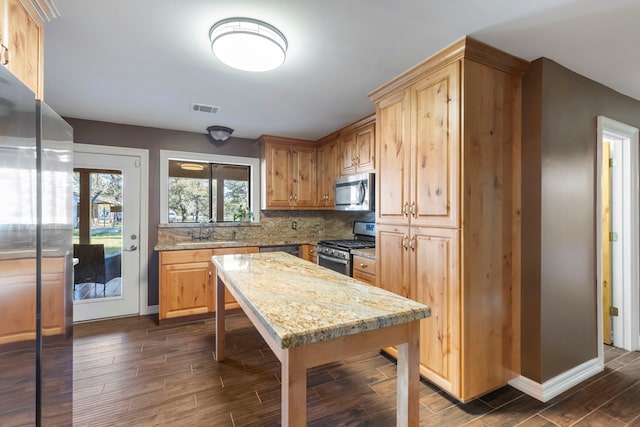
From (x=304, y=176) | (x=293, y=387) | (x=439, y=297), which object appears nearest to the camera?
(x=293, y=387)

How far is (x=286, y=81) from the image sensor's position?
2.34m

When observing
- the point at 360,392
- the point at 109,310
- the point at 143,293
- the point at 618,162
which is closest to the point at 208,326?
the point at 143,293

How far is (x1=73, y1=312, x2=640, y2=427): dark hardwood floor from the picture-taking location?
1.80 meters

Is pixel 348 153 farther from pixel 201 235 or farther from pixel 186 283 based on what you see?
pixel 186 283

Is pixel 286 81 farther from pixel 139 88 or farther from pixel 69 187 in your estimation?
pixel 69 187

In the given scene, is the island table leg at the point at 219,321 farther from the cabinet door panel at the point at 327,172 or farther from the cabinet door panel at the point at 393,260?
the cabinet door panel at the point at 327,172

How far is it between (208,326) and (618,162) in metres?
4.43

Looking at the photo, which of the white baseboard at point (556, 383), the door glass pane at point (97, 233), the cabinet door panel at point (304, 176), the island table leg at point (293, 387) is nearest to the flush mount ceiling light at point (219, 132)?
the cabinet door panel at point (304, 176)

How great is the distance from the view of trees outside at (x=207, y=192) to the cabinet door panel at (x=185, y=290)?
0.86m

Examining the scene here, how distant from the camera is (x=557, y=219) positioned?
6.70ft

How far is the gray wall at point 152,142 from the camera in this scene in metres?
3.38

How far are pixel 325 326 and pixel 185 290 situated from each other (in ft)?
9.48

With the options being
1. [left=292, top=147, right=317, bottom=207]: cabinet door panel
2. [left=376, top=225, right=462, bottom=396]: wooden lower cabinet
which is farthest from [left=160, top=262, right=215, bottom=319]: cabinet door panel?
[left=376, top=225, right=462, bottom=396]: wooden lower cabinet

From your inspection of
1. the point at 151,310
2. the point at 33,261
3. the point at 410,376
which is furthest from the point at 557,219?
the point at 151,310
